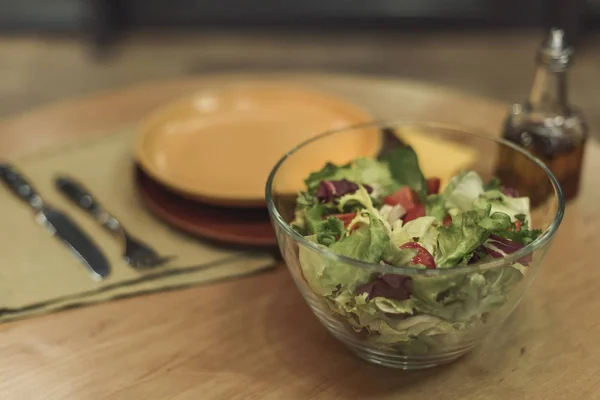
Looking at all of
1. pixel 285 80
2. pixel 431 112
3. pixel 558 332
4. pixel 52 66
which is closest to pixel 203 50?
pixel 52 66

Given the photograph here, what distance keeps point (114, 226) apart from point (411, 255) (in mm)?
395

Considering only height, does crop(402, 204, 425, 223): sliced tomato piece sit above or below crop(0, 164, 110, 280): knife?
above

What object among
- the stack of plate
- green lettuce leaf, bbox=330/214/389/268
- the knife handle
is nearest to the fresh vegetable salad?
green lettuce leaf, bbox=330/214/389/268

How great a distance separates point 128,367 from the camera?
677 millimetres

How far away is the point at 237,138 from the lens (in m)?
1.03

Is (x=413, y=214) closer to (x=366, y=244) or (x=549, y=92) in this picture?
(x=366, y=244)

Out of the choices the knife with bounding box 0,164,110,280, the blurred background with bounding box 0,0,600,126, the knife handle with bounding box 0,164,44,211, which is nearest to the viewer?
the knife with bounding box 0,164,110,280

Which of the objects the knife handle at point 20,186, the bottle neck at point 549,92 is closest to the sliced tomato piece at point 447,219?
the bottle neck at point 549,92

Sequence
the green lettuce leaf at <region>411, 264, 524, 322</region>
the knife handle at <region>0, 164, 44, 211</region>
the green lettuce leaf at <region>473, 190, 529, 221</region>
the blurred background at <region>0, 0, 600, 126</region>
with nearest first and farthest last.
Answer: the green lettuce leaf at <region>411, 264, 524, 322</region> < the green lettuce leaf at <region>473, 190, 529, 221</region> < the knife handle at <region>0, 164, 44, 211</region> < the blurred background at <region>0, 0, 600, 126</region>

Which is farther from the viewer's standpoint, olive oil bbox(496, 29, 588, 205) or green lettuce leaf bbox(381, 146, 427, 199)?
olive oil bbox(496, 29, 588, 205)

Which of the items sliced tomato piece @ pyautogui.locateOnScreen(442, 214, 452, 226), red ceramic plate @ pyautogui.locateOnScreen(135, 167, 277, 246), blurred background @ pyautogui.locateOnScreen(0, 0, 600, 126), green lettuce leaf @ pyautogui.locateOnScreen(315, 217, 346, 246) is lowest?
blurred background @ pyautogui.locateOnScreen(0, 0, 600, 126)

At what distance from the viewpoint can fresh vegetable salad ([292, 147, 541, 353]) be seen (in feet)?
1.91

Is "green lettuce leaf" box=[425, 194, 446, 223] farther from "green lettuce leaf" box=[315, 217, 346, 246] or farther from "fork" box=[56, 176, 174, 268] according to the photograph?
"fork" box=[56, 176, 174, 268]

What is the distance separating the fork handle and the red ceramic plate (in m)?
0.05
